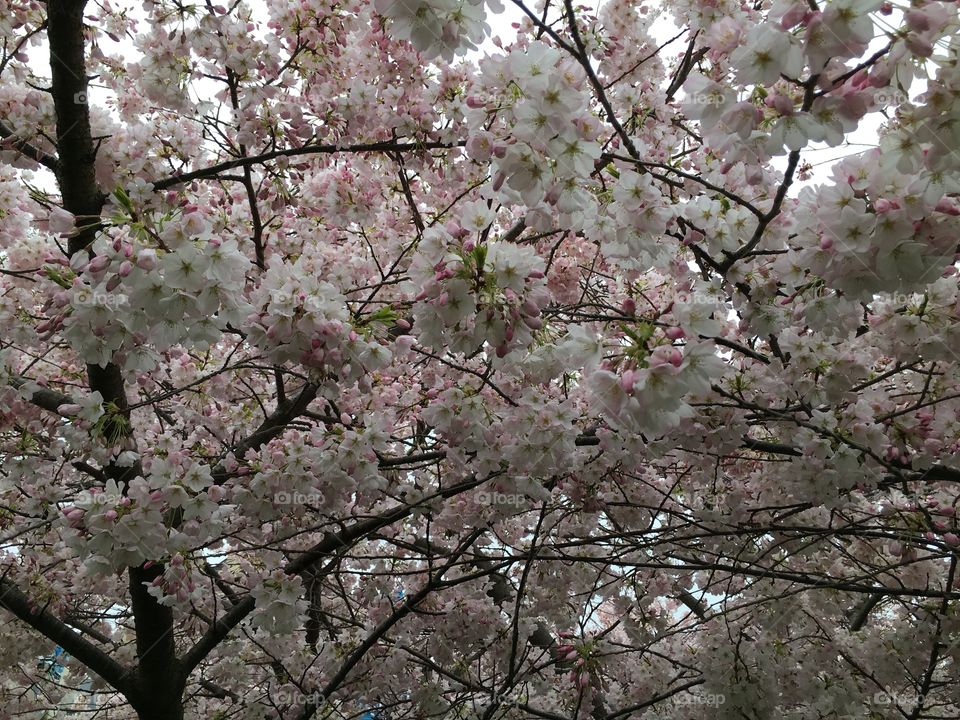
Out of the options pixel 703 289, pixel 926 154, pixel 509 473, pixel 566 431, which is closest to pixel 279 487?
pixel 509 473

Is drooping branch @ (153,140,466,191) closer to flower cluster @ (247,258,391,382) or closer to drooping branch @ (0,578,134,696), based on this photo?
flower cluster @ (247,258,391,382)

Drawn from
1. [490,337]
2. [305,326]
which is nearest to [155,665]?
[305,326]

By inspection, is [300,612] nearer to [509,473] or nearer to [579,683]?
[509,473]

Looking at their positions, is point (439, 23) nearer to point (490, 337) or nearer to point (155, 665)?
point (490, 337)

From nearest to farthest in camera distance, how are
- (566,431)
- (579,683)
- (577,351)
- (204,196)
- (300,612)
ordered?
1. (577,351)
2. (566,431)
3. (300,612)
4. (579,683)
5. (204,196)

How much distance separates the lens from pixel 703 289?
222 cm

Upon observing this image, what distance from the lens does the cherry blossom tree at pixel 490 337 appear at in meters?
1.81

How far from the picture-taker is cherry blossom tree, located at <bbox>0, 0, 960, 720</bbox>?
181 cm

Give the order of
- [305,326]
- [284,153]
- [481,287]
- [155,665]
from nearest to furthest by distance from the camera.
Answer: [481,287] → [305,326] → [284,153] → [155,665]

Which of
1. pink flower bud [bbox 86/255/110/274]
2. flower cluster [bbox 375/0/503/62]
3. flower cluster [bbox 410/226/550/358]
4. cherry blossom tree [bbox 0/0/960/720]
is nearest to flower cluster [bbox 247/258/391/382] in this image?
cherry blossom tree [bbox 0/0/960/720]

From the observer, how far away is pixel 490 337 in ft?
6.39

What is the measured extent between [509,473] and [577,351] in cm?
105

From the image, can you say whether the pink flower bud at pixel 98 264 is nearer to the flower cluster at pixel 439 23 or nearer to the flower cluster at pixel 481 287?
the flower cluster at pixel 481 287

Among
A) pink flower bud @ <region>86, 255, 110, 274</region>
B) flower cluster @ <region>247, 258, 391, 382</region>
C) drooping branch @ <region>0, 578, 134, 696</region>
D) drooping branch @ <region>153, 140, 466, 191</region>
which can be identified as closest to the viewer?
pink flower bud @ <region>86, 255, 110, 274</region>
